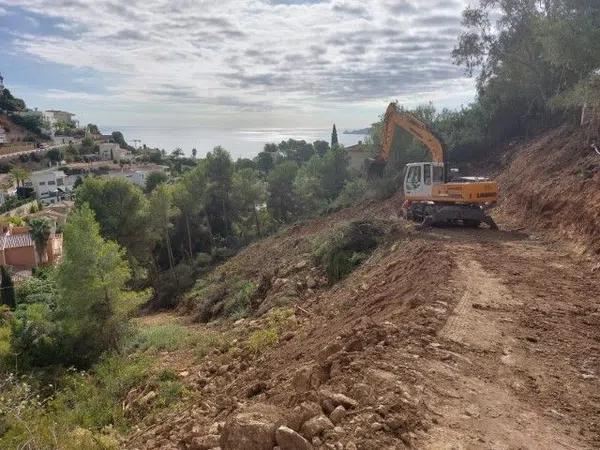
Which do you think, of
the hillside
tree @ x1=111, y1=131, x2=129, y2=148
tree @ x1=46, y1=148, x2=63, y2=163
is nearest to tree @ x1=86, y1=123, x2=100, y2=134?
tree @ x1=111, y1=131, x2=129, y2=148

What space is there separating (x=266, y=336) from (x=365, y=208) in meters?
17.1

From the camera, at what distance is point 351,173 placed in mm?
36812

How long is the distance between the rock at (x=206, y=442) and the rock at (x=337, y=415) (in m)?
1.26

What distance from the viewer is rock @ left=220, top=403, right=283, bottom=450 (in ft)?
14.4

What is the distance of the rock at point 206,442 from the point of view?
16.4 feet

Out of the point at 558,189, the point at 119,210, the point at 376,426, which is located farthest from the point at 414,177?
the point at 119,210

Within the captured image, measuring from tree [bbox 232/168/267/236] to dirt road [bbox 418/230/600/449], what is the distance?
24847 millimetres

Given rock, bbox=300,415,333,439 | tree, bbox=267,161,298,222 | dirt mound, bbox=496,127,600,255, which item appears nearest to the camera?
rock, bbox=300,415,333,439

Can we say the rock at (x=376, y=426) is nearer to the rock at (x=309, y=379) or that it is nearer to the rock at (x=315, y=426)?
the rock at (x=315, y=426)

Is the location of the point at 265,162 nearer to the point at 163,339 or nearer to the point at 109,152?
the point at 109,152

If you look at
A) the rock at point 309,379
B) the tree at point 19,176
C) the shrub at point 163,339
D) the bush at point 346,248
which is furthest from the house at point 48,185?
the rock at point 309,379

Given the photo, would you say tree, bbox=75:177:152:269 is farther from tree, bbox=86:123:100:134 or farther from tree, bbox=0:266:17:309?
tree, bbox=86:123:100:134

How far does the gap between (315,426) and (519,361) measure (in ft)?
8.98

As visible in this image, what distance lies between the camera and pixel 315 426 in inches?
168
